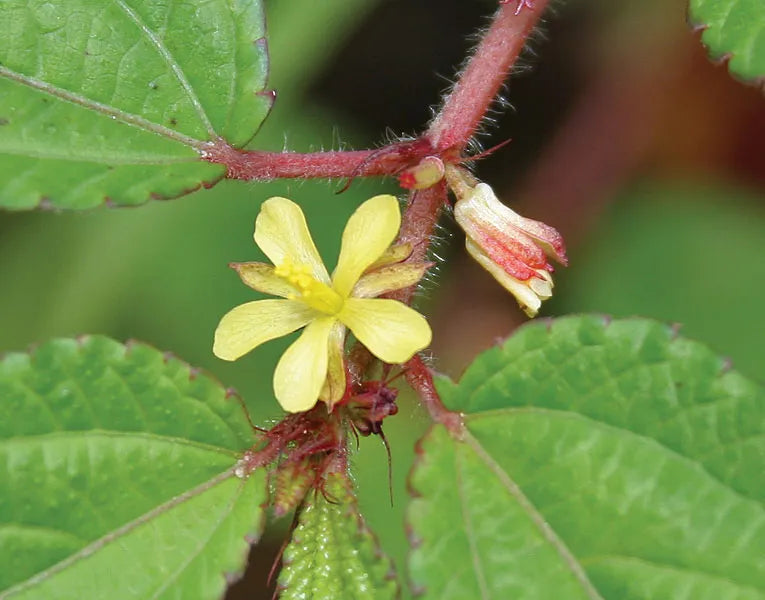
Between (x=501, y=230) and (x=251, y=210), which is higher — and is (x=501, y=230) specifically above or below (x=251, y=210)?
below

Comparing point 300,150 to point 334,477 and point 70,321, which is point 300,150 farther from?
point 334,477

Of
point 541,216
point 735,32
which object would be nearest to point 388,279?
point 735,32

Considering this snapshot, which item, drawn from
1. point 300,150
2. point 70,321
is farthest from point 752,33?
point 70,321

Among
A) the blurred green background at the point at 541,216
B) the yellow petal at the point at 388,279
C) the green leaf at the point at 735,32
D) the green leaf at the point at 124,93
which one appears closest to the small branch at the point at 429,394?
the yellow petal at the point at 388,279

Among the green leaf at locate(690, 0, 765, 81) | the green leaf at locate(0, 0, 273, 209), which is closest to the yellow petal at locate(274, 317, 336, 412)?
the green leaf at locate(0, 0, 273, 209)

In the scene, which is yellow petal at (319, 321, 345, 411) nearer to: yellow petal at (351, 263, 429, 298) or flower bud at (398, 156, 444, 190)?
yellow petal at (351, 263, 429, 298)

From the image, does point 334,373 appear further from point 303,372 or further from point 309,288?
point 309,288
